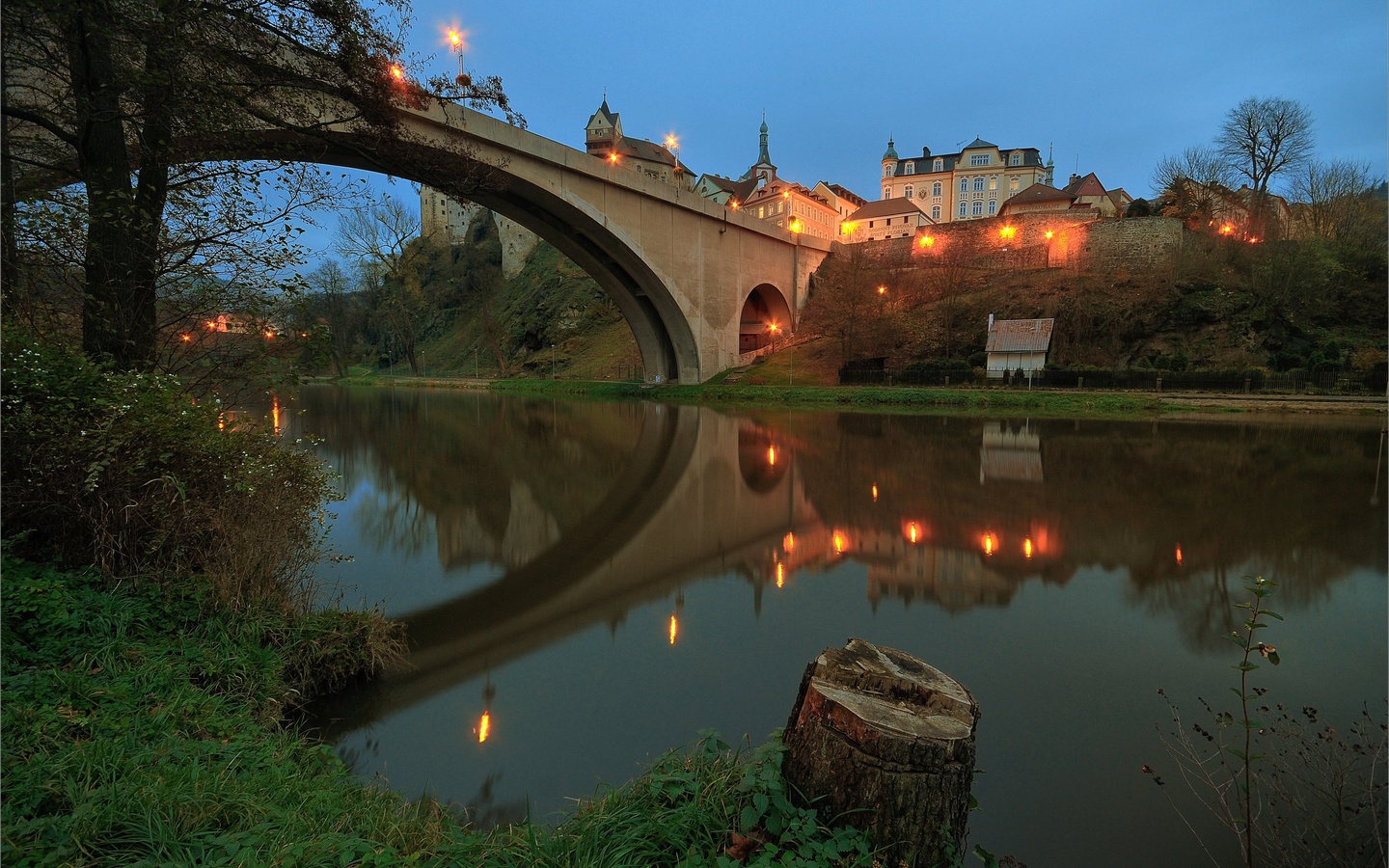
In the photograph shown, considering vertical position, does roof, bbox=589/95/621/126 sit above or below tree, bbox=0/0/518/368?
above

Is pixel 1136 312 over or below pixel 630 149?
below

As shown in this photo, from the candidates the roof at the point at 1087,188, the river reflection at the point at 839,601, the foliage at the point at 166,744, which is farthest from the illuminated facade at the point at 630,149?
the foliage at the point at 166,744

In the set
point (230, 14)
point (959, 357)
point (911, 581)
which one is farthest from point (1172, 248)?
point (230, 14)

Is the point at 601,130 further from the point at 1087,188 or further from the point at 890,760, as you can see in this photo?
the point at 890,760

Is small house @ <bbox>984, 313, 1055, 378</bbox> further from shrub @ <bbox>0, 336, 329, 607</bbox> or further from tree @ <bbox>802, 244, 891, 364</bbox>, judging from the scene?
shrub @ <bbox>0, 336, 329, 607</bbox>

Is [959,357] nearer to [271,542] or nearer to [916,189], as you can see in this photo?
[271,542]

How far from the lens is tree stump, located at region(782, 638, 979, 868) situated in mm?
2365

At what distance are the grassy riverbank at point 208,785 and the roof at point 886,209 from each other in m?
78.9

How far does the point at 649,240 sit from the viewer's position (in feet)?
100

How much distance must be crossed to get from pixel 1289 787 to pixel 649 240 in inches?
1179

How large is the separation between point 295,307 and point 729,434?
14.3 meters

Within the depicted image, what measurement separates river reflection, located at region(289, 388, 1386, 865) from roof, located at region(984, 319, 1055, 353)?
1945 centimetres

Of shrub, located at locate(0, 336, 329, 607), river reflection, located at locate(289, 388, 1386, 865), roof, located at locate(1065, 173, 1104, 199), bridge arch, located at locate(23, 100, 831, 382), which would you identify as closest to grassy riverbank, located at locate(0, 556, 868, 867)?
shrub, located at locate(0, 336, 329, 607)

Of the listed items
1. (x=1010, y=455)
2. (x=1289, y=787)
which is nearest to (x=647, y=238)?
(x=1010, y=455)
